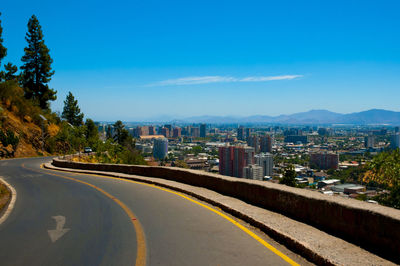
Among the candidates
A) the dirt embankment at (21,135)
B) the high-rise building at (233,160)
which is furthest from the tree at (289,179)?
the dirt embankment at (21,135)

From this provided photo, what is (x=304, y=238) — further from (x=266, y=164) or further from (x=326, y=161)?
(x=326, y=161)

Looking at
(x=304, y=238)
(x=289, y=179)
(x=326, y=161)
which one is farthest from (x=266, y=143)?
(x=304, y=238)

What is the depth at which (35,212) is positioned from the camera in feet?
32.9

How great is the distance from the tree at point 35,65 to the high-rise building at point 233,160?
33872 millimetres

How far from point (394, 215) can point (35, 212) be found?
9.29 metres

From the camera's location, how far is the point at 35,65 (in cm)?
5984

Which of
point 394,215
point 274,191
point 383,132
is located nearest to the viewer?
point 394,215

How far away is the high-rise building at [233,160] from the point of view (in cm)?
5524

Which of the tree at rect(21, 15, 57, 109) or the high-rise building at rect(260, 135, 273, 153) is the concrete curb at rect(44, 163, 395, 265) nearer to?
the tree at rect(21, 15, 57, 109)

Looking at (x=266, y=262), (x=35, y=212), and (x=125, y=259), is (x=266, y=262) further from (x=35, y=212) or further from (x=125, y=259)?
(x=35, y=212)

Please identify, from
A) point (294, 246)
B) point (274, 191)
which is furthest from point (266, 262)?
point (274, 191)

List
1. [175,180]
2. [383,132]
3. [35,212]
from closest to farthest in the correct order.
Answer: [35,212]
[175,180]
[383,132]

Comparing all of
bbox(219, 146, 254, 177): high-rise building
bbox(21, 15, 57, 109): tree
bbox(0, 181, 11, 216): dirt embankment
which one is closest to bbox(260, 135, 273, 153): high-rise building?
bbox(219, 146, 254, 177): high-rise building

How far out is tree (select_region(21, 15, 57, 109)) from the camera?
58.9 metres
